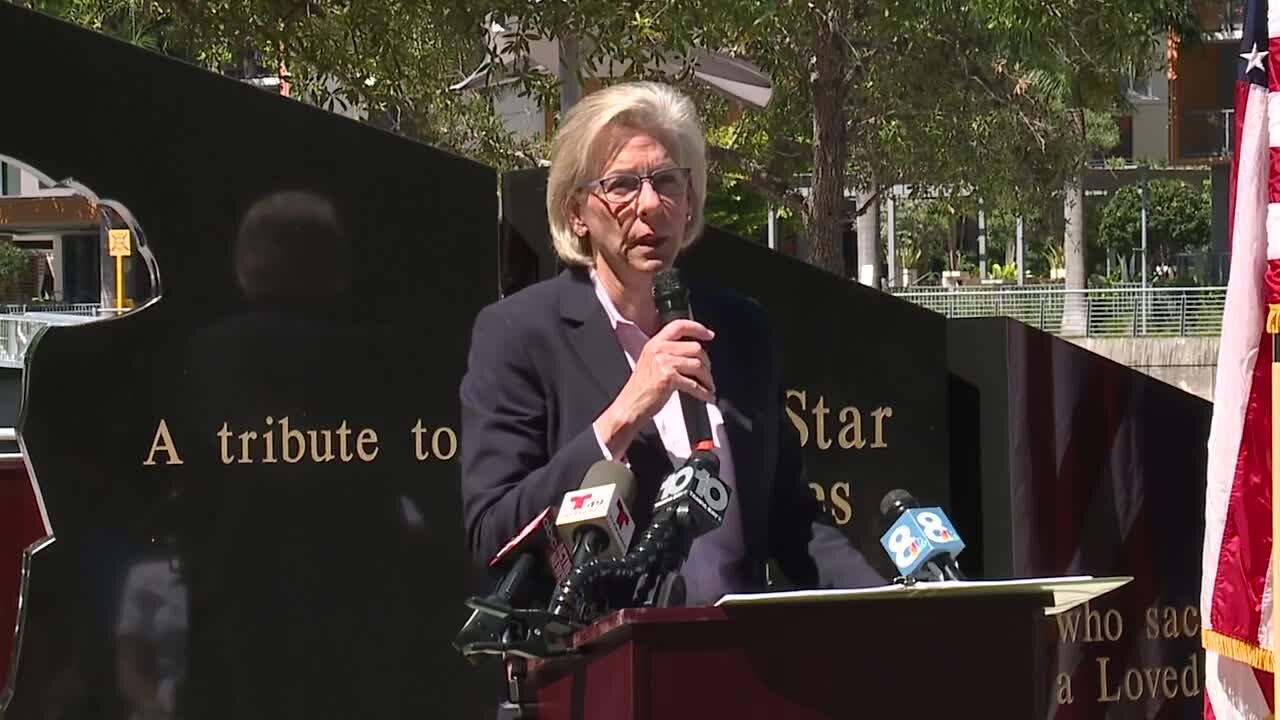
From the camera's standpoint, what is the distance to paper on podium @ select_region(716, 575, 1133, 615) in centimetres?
260

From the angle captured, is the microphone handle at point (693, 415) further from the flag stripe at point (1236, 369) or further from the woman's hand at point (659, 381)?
the flag stripe at point (1236, 369)

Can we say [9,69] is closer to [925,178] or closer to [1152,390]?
[1152,390]

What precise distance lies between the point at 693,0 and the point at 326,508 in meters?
5.33

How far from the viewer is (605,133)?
3250mm

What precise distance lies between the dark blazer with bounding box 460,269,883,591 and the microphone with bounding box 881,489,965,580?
0.32 m

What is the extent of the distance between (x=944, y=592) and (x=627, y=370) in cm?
80

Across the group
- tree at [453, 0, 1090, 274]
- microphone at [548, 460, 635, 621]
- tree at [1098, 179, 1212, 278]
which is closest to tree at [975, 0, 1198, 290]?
tree at [453, 0, 1090, 274]

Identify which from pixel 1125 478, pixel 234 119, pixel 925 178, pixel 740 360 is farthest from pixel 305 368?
pixel 925 178

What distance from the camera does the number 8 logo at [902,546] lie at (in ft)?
9.46

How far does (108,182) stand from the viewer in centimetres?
483

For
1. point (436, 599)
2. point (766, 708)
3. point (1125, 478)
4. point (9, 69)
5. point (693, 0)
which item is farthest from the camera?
point (693, 0)

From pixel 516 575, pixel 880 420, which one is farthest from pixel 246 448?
pixel 516 575

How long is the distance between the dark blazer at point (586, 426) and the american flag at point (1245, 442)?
75.3 inches

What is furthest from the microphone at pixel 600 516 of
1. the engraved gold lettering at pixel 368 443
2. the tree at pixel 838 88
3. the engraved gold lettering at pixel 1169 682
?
the tree at pixel 838 88
